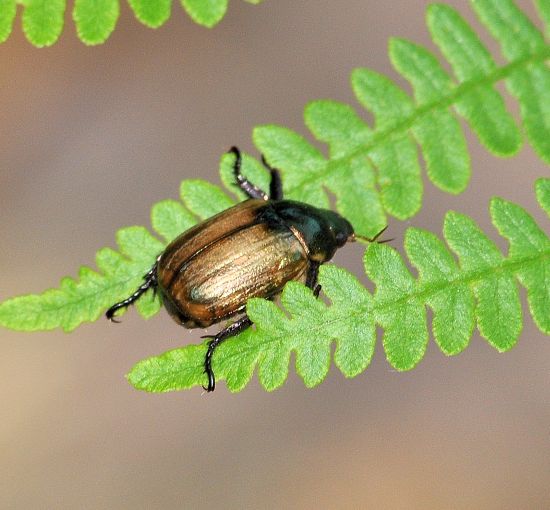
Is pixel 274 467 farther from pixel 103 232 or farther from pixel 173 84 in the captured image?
pixel 173 84

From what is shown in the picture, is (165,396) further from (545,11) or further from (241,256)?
(545,11)

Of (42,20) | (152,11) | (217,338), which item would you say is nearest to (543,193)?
(217,338)

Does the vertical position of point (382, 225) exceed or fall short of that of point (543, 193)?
it exceeds it

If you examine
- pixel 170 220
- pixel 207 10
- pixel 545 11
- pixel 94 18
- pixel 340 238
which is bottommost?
pixel 340 238

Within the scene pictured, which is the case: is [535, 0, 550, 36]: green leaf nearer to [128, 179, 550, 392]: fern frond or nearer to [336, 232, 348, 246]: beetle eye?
[128, 179, 550, 392]: fern frond

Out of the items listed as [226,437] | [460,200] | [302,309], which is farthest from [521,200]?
[302,309]

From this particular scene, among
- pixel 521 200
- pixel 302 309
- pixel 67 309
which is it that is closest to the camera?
pixel 302 309

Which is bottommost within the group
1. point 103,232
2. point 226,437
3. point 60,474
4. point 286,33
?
point 226,437

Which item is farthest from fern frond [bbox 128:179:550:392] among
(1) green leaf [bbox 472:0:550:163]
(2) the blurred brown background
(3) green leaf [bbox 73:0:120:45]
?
(2) the blurred brown background
